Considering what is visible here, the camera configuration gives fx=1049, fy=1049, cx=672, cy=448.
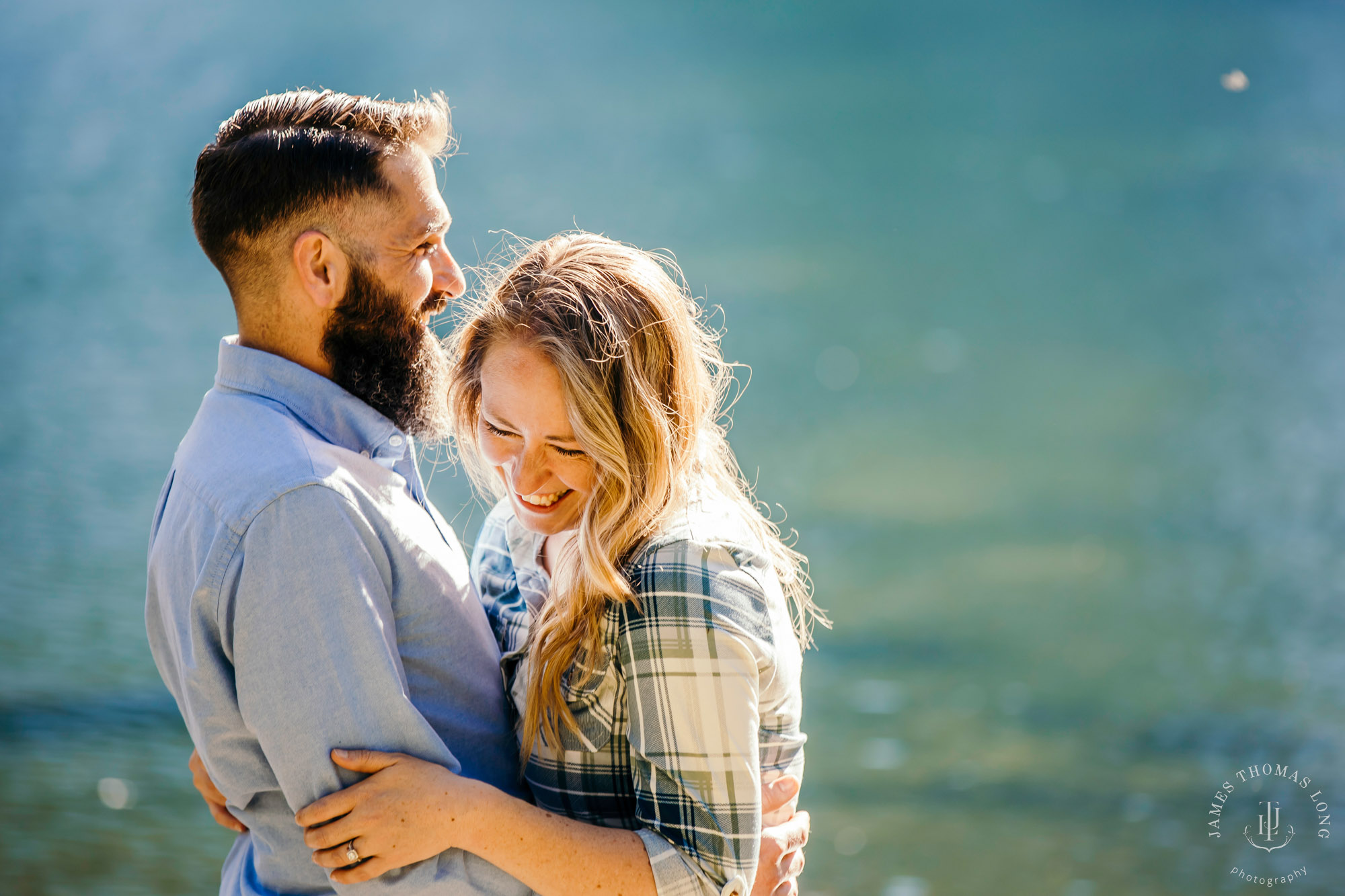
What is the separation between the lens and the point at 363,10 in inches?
282

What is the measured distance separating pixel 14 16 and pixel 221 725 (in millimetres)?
6779

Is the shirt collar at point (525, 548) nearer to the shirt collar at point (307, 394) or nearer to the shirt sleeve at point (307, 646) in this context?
the shirt collar at point (307, 394)

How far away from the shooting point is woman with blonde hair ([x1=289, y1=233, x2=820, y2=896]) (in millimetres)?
1318

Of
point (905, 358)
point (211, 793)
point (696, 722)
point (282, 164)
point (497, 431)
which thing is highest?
point (905, 358)

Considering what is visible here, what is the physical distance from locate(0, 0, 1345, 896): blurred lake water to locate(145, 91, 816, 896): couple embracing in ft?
10.2

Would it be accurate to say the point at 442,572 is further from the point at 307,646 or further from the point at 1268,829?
the point at 1268,829

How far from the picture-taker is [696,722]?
1319 mm

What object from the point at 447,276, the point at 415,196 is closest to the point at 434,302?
the point at 447,276

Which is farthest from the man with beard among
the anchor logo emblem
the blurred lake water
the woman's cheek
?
the anchor logo emblem

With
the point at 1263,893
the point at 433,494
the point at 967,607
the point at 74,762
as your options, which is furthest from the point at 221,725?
the point at 967,607

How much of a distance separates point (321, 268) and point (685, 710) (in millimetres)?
839

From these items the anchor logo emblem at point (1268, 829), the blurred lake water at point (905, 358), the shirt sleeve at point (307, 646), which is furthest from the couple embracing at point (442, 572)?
the anchor logo emblem at point (1268, 829)

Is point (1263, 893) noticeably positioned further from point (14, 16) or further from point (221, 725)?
point (14, 16)

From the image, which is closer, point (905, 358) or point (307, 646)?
point (307, 646)
